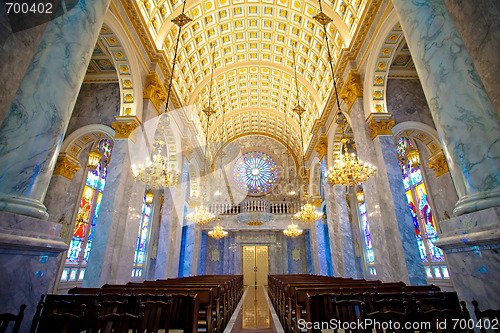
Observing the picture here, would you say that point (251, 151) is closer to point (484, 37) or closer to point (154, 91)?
point (154, 91)

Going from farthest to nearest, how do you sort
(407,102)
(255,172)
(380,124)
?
(255,172)
(407,102)
(380,124)

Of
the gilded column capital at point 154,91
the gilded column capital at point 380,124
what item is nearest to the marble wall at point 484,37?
the gilded column capital at point 380,124

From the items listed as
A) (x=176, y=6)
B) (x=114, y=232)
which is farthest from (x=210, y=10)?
(x=114, y=232)

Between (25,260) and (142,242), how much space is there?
12.1m

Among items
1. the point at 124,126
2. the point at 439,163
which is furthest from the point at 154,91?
the point at 439,163

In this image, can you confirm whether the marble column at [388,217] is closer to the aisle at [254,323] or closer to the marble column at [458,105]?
the aisle at [254,323]

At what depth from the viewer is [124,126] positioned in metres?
7.28

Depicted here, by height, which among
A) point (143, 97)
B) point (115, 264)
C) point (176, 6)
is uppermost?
point (176, 6)

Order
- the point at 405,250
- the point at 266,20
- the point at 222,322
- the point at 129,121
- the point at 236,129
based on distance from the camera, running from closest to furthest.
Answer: the point at 222,322 → the point at 405,250 → the point at 129,121 → the point at 266,20 → the point at 236,129

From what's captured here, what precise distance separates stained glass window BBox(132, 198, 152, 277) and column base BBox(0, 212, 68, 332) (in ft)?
35.5

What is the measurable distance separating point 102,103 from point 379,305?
1025cm

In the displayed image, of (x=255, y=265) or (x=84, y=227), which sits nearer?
(x=84, y=227)

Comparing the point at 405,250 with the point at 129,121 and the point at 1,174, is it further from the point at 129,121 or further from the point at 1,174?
the point at 129,121

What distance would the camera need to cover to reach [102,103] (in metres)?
8.80
